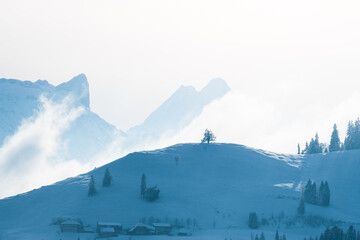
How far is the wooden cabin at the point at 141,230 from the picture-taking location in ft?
476

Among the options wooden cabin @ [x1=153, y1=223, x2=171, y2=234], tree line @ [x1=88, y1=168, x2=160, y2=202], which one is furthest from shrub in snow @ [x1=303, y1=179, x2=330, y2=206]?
wooden cabin @ [x1=153, y1=223, x2=171, y2=234]

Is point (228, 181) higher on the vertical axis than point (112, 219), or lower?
higher

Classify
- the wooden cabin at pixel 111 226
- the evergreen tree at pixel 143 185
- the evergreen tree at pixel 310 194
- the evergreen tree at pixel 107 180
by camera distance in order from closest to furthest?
the wooden cabin at pixel 111 226 → the evergreen tree at pixel 310 194 → the evergreen tree at pixel 143 185 → the evergreen tree at pixel 107 180

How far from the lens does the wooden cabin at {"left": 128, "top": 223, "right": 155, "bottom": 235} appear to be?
145 m

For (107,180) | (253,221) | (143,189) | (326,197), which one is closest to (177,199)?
(143,189)

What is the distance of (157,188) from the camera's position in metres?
176

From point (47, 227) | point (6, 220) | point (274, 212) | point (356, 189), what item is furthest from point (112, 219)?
point (356, 189)

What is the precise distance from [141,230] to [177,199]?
28428mm

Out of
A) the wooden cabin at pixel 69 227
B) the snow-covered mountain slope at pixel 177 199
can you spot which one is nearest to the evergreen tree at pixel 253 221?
the snow-covered mountain slope at pixel 177 199

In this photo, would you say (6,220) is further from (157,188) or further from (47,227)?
(157,188)

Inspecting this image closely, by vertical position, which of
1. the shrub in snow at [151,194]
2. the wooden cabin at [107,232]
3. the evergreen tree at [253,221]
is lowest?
the wooden cabin at [107,232]

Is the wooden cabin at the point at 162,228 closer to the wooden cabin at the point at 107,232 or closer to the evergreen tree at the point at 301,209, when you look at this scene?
the wooden cabin at the point at 107,232

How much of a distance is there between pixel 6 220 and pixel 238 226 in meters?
65.6

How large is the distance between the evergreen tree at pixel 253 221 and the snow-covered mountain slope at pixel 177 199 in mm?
2305
